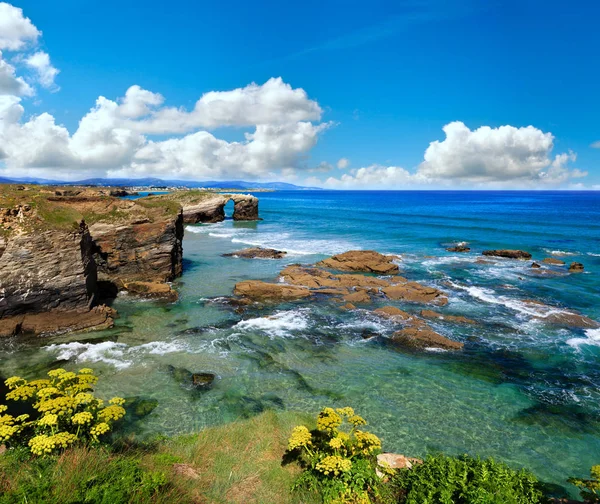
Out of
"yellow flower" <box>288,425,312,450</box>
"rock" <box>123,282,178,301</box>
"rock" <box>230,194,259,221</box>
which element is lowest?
"rock" <box>123,282,178,301</box>

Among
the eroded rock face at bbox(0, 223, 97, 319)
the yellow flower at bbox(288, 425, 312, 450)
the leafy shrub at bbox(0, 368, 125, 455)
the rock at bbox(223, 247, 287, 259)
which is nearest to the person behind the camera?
the leafy shrub at bbox(0, 368, 125, 455)

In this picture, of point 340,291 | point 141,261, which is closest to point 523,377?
point 340,291

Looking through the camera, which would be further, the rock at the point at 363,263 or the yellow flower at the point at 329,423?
the rock at the point at 363,263

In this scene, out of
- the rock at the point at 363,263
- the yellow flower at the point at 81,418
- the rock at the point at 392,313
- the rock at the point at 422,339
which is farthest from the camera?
the rock at the point at 363,263

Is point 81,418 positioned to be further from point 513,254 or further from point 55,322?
point 513,254

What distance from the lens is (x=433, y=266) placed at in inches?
1426

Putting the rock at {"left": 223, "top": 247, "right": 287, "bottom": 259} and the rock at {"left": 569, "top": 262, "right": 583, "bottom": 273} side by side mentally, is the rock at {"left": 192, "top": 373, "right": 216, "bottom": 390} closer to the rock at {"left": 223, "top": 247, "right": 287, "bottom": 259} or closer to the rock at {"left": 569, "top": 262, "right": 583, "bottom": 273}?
the rock at {"left": 223, "top": 247, "right": 287, "bottom": 259}

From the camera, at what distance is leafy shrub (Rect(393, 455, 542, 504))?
6598mm

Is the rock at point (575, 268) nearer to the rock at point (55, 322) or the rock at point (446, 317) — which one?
the rock at point (446, 317)

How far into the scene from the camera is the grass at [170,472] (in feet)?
20.3

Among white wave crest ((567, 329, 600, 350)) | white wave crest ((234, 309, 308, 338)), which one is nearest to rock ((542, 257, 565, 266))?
white wave crest ((567, 329, 600, 350))

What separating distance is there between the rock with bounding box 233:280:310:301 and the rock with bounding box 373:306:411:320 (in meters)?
5.70

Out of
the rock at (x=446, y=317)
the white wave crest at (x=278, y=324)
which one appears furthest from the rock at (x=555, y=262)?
the white wave crest at (x=278, y=324)

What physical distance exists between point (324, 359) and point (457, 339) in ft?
25.1
